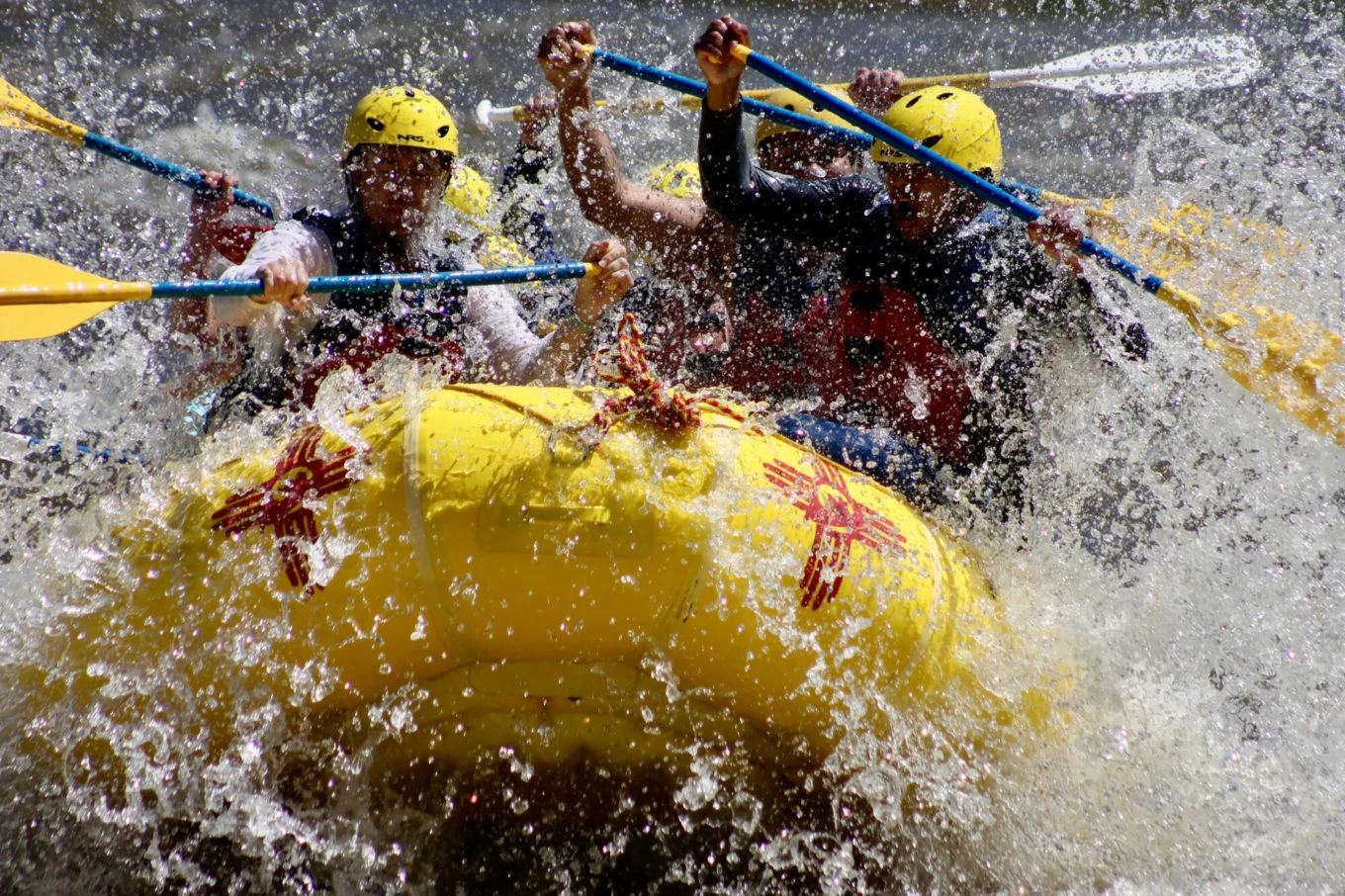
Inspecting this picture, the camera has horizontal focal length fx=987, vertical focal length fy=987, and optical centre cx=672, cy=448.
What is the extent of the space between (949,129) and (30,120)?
306 cm

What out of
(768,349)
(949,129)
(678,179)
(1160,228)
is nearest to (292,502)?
(768,349)

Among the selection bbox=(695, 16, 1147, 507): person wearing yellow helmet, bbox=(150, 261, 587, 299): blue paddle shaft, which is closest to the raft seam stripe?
bbox=(150, 261, 587, 299): blue paddle shaft

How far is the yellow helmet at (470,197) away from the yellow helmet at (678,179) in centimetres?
73

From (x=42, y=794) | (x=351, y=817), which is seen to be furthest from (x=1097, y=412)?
(x=42, y=794)

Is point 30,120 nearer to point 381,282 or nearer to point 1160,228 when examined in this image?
point 381,282

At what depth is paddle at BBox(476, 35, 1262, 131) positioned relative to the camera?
432cm

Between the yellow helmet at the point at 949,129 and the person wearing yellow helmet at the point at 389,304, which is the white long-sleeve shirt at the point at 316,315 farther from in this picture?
the yellow helmet at the point at 949,129

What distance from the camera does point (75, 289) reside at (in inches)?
81.7

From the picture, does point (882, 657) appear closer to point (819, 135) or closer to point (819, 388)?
point (819, 388)

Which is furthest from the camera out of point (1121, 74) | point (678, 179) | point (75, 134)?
point (1121, 74)

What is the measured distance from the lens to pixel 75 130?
3373 millimetres

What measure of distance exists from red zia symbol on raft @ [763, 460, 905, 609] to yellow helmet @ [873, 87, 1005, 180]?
44.7 inches

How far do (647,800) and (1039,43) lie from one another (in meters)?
6.39

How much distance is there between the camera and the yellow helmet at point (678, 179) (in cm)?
387
